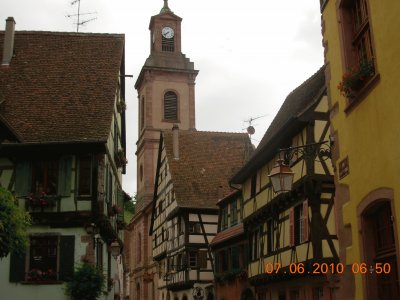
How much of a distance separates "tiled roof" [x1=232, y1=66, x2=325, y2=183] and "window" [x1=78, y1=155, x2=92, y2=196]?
6.73 metres

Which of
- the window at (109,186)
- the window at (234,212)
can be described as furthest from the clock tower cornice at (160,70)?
the window at (109,186)

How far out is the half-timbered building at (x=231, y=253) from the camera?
2961cm

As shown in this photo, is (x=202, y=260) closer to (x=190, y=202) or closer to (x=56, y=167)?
(x=190, y=202)

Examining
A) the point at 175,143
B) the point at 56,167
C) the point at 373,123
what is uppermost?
the point at 175,143

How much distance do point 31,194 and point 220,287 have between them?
1517cm

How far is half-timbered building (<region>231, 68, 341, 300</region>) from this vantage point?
19.7 meters

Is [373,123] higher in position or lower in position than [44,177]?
lower

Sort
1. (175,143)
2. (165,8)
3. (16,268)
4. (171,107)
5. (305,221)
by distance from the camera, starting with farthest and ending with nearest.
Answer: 1. (165,8)
2. (171,107)
3. (175,143)
4. (16,268)
5. (305,221)

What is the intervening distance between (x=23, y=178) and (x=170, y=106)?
40.5 metres

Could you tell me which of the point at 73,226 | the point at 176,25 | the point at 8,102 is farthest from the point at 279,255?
the point at 176,25

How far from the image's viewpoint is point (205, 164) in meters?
42.9

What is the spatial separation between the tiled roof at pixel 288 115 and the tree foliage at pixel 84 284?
26.2ft

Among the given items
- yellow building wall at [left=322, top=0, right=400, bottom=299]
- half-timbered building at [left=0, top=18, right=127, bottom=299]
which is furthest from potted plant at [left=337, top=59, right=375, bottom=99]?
half-timbered building at [left=0, top=18, right=127, bottom=299]

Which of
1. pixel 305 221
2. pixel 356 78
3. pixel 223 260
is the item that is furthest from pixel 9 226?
pixel 223 260
